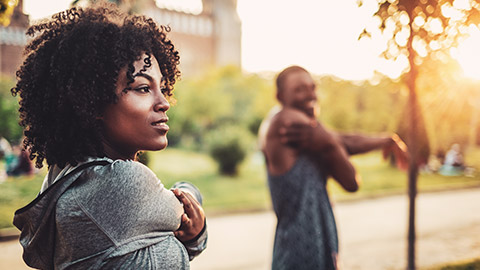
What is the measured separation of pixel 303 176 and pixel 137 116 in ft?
4.62

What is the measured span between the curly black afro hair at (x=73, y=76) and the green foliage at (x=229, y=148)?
12.5 meters

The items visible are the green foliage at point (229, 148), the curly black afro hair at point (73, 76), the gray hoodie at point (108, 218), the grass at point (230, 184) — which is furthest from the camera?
the green foliage at point (229, 148)

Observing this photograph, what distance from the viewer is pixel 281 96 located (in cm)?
Result: 269

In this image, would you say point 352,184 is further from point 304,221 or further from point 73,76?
point 73,76

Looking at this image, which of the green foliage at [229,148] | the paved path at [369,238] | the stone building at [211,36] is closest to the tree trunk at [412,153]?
the paved path at [369,238]

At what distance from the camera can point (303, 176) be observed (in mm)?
2467

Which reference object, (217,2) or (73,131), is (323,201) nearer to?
(73,131)

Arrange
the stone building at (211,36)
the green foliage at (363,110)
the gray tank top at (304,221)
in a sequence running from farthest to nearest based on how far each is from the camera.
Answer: the stone building at (211,36) < the green foliage at (363,110) < the gray tank top at (304,221)

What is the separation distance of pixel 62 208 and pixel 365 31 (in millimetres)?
2910

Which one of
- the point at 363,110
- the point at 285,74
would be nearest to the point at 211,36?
the point at 363,110

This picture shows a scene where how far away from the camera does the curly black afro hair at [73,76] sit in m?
1.23

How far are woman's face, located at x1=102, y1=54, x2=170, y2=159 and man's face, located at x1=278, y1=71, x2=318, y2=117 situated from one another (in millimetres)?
1397

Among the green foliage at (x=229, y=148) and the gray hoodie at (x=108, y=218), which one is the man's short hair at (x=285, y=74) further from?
the green foliage at (x=229, y=148)

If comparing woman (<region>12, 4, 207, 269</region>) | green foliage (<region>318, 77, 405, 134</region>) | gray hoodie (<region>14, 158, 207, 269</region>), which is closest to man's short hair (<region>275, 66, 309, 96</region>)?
woman (<region>12, 4, 207, 269</region>)
